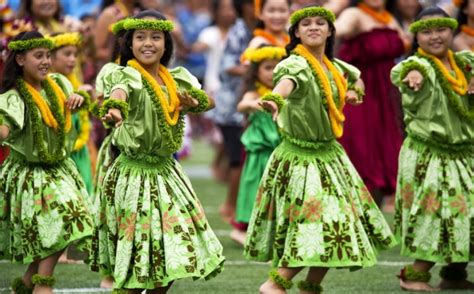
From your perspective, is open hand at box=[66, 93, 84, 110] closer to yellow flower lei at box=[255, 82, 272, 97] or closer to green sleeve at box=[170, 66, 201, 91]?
green sleeve at box=[170, 66, 201, 91]

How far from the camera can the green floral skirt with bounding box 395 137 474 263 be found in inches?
314

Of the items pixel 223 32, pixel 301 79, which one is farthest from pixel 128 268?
pixel 223 32

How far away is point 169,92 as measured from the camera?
711 centimetres

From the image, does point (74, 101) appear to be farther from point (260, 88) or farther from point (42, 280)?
point (260, 88)

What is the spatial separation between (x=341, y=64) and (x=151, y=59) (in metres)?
1.29

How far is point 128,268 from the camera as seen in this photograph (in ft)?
22.6

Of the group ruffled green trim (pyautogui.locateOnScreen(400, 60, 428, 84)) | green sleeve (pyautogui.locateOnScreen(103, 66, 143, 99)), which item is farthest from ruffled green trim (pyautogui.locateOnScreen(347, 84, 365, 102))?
green sleeve (pyautogui.locateOnScreen(103, 66, 143, 99))

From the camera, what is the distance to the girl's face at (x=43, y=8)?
10.5 meters

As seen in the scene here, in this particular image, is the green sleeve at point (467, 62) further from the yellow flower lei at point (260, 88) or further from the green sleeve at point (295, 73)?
the yellow flower lei at point (260, 88)

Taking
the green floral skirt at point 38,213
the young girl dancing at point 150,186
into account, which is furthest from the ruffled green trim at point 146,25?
the green floral skirt at point 38,213

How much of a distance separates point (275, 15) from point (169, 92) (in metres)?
3.28

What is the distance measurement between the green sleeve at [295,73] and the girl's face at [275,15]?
2.80 m

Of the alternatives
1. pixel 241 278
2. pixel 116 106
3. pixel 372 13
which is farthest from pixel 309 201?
pixel 372 13

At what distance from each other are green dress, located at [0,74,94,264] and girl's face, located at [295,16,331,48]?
5.01 ft
